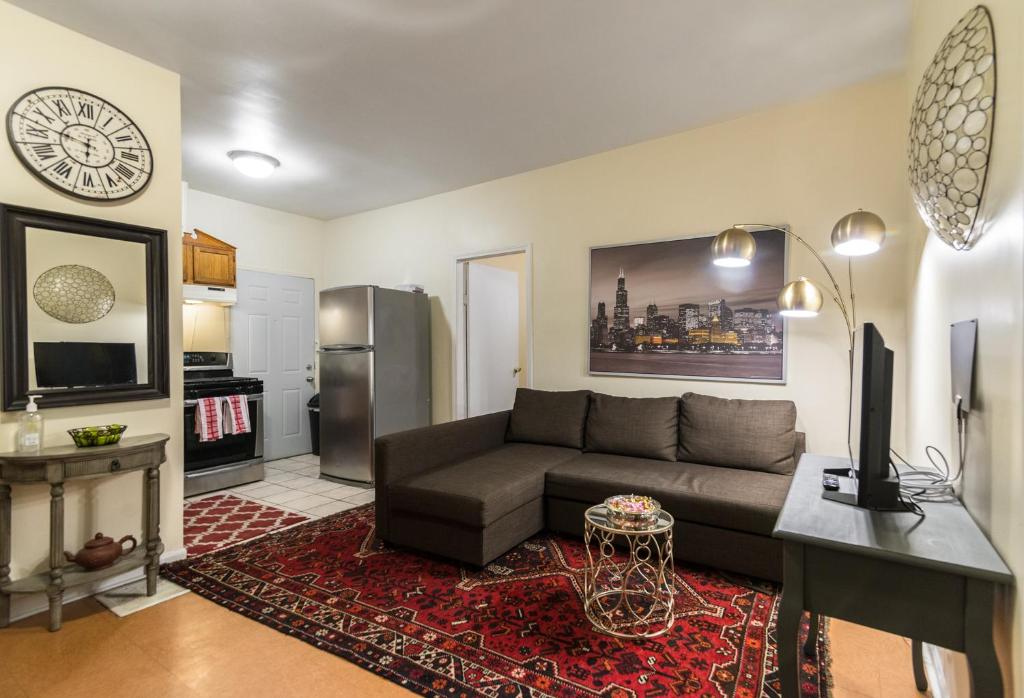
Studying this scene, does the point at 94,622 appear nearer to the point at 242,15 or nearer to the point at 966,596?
the point at 242,15

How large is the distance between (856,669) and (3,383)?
148 inches

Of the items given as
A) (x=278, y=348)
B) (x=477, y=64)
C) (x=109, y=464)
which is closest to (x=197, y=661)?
(x=109, y=464)

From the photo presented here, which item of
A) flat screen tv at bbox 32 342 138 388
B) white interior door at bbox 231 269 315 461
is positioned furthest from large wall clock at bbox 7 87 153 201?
white interior door at bbox 231 269 315 461

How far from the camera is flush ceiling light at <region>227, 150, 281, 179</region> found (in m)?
3.90

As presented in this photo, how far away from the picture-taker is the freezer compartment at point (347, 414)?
4.51m

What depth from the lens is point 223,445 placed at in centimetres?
437

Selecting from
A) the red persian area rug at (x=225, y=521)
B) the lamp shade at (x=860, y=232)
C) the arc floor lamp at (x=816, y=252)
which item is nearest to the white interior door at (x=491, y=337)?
the red persian area rug at (x=225, y=521)

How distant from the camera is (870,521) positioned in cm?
137

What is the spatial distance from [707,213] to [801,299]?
1.09 m

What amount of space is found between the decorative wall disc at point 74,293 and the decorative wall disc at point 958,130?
3516 mm

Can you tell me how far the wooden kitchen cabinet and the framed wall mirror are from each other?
77.5 inches

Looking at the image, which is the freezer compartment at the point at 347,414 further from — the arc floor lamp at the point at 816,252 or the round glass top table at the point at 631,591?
the arc floor lamp at the point at 816,252

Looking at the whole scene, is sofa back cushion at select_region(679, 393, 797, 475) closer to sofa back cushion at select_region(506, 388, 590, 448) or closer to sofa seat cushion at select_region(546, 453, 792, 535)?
sofa seat cushion at select_region(546, 453, 792, 535)

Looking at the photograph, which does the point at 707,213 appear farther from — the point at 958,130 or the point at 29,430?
the point at 29,430
